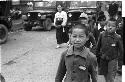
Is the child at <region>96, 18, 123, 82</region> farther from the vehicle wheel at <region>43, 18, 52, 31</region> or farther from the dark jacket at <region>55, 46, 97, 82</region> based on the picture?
the vehicle wheel at <region>43, 18, 52, 31</region>

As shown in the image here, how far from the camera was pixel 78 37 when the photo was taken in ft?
9.29

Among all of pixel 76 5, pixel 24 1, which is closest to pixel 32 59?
pixel 76 5

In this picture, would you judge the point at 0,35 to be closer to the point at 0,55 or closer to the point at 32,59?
the point at 0,55

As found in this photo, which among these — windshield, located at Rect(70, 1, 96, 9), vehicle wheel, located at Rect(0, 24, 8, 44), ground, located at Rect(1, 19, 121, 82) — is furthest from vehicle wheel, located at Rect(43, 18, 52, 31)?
vehicle wheel, located at Rect(0, 24, 8, 44)

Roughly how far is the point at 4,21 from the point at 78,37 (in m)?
9.35

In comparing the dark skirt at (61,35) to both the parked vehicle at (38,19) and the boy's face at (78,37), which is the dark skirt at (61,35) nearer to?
the parked vehicle at (38,19)

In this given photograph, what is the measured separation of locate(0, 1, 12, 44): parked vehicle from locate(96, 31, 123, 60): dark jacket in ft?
23.1

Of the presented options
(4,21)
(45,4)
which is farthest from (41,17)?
(4,21)

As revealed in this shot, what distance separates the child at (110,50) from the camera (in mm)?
4812

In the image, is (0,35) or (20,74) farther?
(0,35)

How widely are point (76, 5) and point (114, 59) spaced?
11.1 m

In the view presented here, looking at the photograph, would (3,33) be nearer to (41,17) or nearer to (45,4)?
(41,17)

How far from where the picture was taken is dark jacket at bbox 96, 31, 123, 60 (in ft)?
15.9

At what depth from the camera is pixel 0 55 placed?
9.05 m
